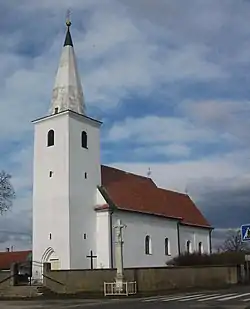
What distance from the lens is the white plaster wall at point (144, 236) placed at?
4822cm

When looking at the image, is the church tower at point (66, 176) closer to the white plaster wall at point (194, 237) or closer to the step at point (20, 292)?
the step at point (20, 292)

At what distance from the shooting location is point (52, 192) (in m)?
45.7

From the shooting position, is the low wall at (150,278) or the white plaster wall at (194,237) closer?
the low wall at (150,278)

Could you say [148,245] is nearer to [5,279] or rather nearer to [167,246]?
[167,246]

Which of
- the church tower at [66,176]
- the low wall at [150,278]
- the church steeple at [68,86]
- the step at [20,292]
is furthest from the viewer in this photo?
the church steeple at [68,86]

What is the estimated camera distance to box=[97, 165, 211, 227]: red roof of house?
49938mm

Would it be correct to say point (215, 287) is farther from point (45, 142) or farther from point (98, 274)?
point (45, 142)

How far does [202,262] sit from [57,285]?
1517 centimetres

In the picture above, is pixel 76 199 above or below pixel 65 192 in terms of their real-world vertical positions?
below

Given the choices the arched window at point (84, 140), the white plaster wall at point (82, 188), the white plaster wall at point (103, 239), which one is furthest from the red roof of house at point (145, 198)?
the arched window at point (84, 140)

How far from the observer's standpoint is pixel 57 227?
44.5 meters

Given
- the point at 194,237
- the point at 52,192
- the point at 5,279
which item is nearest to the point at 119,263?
the point at 5,279

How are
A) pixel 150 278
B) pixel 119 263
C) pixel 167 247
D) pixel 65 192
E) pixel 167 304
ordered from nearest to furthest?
pixel 167 304
pixel 119 263
pixel 150 278
pixel 65 192
pixel 167 247

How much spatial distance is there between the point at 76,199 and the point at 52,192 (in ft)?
7.65
